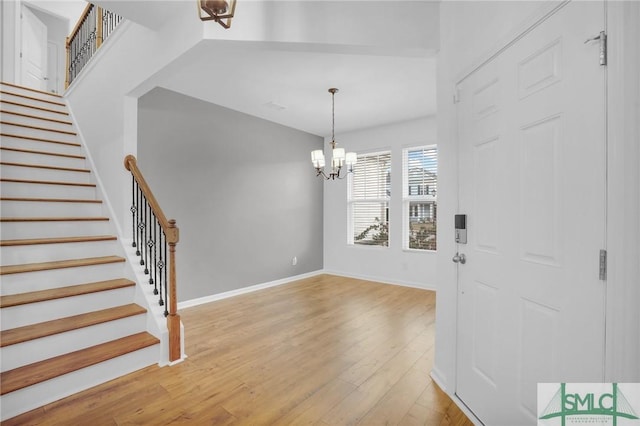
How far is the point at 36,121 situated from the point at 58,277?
266cm

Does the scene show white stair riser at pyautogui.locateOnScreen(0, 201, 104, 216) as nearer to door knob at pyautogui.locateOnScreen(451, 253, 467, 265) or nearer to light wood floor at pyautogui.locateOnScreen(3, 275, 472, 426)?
light wood floor at pyautogui.locateOnScreen(3, 275, 472, 426)

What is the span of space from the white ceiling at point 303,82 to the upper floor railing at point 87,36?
3.35 feet

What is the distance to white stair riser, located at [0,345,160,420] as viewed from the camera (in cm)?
177

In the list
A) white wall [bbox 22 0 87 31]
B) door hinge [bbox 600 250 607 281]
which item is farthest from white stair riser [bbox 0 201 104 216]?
white wall [bbox 22 0 87 31]

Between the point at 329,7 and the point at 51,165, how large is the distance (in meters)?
3.65

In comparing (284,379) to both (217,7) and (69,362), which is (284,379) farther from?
(217,7)

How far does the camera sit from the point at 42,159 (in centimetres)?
342

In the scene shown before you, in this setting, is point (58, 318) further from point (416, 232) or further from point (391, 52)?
point (416, 232)

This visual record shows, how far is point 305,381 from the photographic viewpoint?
214cm

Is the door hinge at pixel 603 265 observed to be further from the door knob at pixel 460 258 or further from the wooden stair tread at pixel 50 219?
the wooden stair tread at pixel 50 219

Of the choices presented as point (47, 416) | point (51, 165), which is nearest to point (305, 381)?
point (47, 416)

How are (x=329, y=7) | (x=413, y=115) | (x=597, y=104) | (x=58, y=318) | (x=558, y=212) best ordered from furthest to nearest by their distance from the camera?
(x=413, y=115)
(x=58, y=318)
(x=329, y=7)
(x=558, y=212)
(x=597, y=104)

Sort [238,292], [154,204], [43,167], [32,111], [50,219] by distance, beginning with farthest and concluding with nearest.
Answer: [238,292] < [32,111] < [43,167] < [50,219] < [154,204]

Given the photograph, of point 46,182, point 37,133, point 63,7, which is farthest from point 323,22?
point 63,7
